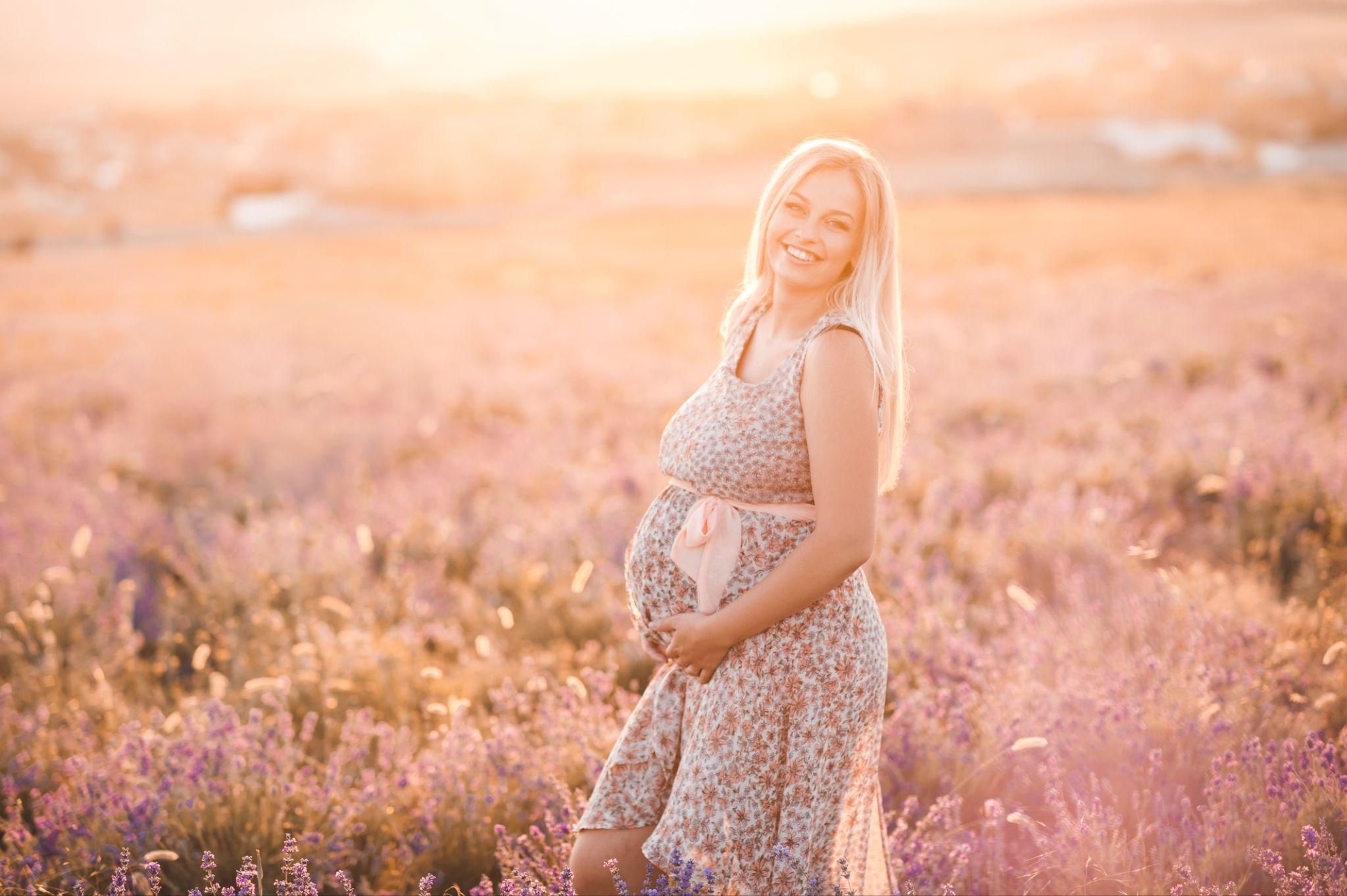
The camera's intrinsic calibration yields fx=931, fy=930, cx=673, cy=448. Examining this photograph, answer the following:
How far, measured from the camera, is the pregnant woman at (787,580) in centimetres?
217

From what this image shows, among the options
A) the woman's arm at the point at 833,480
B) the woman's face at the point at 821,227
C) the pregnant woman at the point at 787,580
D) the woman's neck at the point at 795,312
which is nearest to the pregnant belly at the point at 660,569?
the pregnant woman at the point at 787,580

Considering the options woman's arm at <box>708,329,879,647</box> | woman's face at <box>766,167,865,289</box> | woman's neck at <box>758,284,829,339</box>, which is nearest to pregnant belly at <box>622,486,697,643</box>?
woman's arm at <box>708,329,879,647</box>

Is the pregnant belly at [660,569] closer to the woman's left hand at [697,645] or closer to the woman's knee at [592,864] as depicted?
the woman's left hand at [697,645]

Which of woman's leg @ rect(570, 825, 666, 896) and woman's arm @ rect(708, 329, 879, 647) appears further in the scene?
woman's leg @ rect(570, 825, 666, 896)

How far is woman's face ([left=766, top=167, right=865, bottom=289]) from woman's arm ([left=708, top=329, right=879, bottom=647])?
0.21 meters

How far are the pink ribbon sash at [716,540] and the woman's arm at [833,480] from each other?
11cm

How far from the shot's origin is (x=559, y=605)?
4594 millimetres

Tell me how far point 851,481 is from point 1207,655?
6.93 ft

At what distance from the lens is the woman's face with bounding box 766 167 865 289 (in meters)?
2.25

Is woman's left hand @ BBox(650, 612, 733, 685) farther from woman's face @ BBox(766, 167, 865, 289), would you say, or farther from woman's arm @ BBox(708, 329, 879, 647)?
woman's face @ BBox(766, 167, 865, 289)

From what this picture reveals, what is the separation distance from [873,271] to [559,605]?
2819 mm

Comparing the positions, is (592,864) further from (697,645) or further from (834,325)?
(834,325)

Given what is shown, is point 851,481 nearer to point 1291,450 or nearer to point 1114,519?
point 1114,519

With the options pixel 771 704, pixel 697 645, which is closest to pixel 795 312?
pixel 697 645
